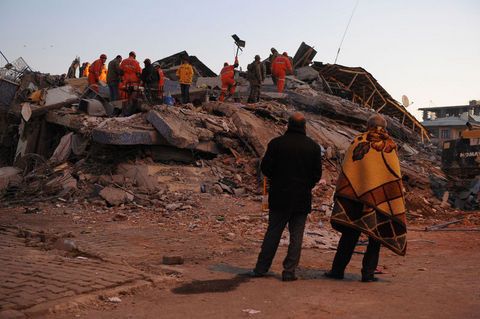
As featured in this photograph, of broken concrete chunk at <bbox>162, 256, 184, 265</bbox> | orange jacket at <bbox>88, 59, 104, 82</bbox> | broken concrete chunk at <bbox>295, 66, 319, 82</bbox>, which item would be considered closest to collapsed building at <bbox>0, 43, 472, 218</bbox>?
orange jacket at <bbox>88, 59, 104, 82</bbox>

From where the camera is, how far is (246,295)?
4.84 m

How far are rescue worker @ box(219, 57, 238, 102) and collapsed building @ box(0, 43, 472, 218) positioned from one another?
46cm

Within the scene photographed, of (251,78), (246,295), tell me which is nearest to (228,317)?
(246,295)

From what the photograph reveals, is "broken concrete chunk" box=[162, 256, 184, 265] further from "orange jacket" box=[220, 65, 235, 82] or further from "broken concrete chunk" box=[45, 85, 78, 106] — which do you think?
"orange jacket" box=[220, 65, 235, 82]

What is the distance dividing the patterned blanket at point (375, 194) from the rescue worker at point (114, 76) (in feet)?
37.3

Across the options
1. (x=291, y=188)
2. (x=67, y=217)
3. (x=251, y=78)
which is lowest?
(x=67, y=217)

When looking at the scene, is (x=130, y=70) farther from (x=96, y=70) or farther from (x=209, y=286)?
(x=209, y=286)

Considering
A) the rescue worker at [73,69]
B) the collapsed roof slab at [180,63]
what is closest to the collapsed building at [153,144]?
the collapsed roof slab at [180,63]

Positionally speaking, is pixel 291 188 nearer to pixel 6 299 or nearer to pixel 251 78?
pixel 6 299

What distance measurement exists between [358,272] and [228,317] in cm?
255

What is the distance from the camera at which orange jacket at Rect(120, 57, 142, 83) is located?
15500 millimetres

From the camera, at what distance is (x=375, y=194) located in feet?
17.9

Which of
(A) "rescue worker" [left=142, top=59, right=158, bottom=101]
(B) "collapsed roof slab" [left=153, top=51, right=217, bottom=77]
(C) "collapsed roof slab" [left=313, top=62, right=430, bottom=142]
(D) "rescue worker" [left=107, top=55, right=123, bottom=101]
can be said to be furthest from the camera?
(B) "collapsed roof slab" [left=153, top=51, right=217, bottom=77]

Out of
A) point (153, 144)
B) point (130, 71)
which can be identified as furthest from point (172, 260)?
point (130, 71)
